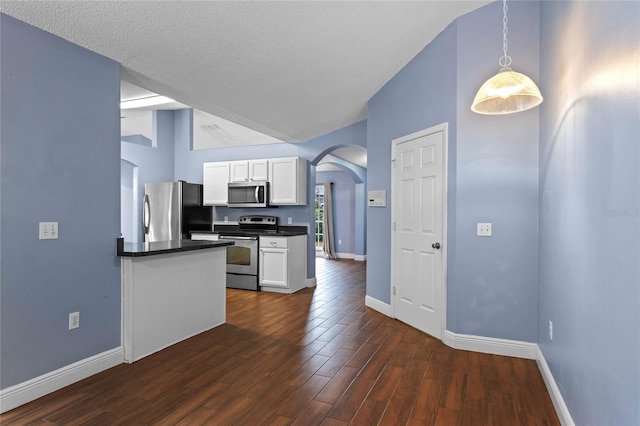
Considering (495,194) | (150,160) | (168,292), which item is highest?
(150,160)

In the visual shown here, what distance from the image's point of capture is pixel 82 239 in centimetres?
249

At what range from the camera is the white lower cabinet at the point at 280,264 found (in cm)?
521

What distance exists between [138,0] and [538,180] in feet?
10.3

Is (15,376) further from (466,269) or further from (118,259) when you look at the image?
(466,269)

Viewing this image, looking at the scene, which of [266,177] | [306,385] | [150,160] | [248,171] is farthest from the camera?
[150,160]

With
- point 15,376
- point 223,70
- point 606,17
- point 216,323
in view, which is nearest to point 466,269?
point 606,17

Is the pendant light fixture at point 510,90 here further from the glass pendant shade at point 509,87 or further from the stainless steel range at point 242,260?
the stainless steel range at point 242,260

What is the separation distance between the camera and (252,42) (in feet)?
8.79

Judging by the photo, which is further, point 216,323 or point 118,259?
point 216,323

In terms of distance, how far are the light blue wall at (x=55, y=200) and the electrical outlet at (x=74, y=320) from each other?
0.12 feet

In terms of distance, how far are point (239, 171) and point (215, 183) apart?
1.81 feet

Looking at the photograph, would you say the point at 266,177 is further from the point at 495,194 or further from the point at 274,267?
the point at 495,194

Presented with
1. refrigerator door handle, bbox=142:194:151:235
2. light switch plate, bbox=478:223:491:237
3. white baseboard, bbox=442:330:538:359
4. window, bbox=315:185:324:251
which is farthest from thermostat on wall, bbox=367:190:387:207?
window, bbox=315:185:324:251

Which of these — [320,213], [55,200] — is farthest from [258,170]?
[320,213]
